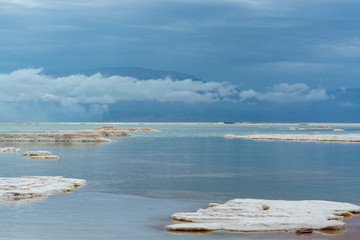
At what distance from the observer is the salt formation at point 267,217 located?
17.0 m

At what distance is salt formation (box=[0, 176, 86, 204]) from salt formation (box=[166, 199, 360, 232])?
8355mm

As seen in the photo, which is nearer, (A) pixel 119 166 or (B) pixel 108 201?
(B) pixel 108 201

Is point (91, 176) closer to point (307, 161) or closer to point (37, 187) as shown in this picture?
point (37, 187)

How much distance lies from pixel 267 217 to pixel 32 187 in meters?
12.7

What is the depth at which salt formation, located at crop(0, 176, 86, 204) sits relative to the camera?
23.4 metres

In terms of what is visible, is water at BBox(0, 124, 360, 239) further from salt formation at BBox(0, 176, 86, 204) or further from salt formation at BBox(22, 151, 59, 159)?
salt formation at BBox(22, 151, 59, 159)

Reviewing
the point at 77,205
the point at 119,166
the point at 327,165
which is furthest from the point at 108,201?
the point at 327,165

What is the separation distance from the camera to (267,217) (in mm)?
18016

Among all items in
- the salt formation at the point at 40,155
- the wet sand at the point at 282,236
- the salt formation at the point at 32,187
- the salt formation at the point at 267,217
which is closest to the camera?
the wet sand at the point at 282,236

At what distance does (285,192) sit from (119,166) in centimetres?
1728

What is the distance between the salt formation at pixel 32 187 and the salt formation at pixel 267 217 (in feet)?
27.4

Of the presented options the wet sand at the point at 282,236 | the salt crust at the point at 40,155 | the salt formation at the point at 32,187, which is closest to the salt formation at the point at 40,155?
the salt crust at the point at 40,155

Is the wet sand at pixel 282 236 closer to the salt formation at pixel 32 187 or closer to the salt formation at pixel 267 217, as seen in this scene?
the salt formation at pixel 267 217

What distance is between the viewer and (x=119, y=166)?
40094 millimetres
